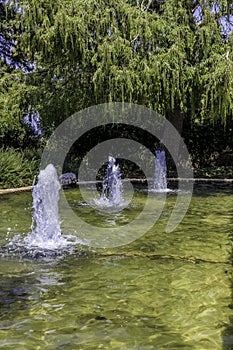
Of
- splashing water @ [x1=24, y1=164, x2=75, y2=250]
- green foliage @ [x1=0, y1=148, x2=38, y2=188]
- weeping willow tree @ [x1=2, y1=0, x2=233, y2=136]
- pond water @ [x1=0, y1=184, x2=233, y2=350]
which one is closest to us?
pond water @ [x1=0, y1=184, x2=233, y2=350]

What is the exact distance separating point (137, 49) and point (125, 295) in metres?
8.73

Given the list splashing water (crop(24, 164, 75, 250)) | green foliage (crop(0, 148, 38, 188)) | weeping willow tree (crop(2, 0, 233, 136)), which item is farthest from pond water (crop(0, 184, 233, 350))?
green foliage (crop(0, 148, 38, 188))

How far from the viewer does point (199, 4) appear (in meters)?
Answer: 13.6

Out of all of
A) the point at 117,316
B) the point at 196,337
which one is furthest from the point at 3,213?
the point at 196,337

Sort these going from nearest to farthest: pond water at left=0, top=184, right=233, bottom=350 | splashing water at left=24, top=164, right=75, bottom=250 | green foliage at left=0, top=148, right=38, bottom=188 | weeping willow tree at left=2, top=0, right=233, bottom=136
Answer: pond water at left=0, top=184, right=233, bottom=350 → splashing water at left=24, top=164, right=75, bottom=250 → weeping willow tree at left=2, top=0, right=233, bottom=136 → green foliage at left=0, top=148, right=38, bottom=188

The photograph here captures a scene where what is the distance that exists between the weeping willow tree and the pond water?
5.45 metres

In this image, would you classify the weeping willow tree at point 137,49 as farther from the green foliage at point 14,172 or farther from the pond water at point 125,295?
the pond water at point 125,295

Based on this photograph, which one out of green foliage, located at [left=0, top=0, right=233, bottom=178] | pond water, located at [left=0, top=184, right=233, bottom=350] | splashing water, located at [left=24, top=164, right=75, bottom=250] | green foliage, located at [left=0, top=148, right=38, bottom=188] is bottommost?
pond water, located at [left=0, top=184, right=233, bottom=350]

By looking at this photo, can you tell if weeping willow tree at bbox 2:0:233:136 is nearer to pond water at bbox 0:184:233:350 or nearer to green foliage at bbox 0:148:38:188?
green foliage at bbox 0:148:38:188

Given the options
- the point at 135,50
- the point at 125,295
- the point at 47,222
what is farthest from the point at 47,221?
the point at 135,50

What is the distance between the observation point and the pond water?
11.0ft

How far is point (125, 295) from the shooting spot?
13.8 ft

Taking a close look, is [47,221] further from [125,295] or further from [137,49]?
[137,49]

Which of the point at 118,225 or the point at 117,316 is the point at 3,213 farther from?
the point at 117,316
